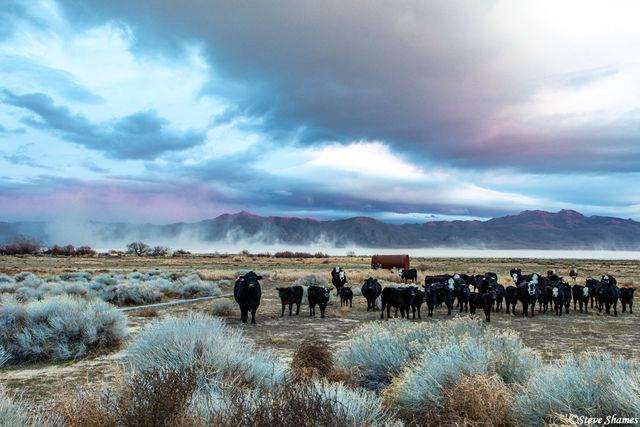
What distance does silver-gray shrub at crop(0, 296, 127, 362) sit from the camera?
9.38 metres

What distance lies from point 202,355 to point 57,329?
683cm

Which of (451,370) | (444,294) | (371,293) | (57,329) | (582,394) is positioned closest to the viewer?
(582,394)

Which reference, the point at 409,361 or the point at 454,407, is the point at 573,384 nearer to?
the point at 454,407

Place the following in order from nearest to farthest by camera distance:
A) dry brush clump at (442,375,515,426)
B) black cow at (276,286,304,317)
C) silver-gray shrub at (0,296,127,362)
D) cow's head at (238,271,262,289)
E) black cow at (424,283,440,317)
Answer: dry brush clump at (442,375,515,426)
silver-gray shrub at (0,296,127,362)
cow's head at (238,271,262,289)
black cow at (424,283,440,317)
black cow at (276,286,304,317)

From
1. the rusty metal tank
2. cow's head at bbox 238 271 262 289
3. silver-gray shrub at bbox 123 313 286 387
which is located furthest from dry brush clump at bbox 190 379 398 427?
the rusty metal tank

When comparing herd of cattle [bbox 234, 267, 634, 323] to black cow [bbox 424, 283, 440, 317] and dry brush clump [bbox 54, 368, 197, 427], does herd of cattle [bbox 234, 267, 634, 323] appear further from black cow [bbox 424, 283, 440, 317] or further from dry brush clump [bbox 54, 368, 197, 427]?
dry brush clump [bbox 54, 368, 197, 427]

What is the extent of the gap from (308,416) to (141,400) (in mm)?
1591

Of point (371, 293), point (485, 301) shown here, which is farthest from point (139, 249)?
point (485, 301)

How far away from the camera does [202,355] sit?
5625 mm

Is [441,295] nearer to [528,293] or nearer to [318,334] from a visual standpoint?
[528,293]

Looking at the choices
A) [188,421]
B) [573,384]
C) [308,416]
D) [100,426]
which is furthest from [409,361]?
[100,426]

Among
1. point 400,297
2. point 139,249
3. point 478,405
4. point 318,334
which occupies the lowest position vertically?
point 139,249

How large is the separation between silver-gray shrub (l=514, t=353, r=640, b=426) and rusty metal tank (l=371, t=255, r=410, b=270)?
4321 centimetres

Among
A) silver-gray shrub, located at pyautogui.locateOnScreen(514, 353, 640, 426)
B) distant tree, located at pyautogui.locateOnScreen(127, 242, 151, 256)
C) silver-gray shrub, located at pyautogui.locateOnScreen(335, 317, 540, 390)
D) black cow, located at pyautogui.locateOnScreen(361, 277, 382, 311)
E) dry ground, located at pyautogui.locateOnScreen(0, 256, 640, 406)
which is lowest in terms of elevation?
distant tree, located at pyautogui.locateOnScreen(127, 242, 151, 256)
